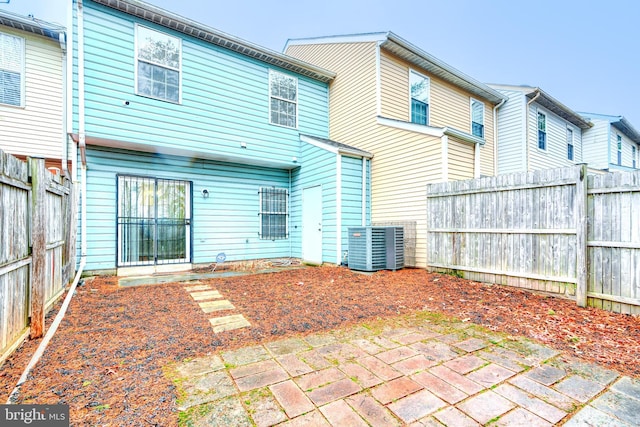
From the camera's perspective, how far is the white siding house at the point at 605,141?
13.6m

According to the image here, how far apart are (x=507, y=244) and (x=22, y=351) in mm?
6197

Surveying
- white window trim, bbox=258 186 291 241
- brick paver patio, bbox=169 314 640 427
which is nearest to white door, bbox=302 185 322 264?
white window trim, bbox=258 186 291 241

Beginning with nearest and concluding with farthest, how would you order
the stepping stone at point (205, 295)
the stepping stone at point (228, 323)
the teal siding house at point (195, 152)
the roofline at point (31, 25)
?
the stepping stone at point (228, 323)
the stepping stone at point (205, 295)
the teal siding house at point (195, 152)
the roofline at point (31, 25)

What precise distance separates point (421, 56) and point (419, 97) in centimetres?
114

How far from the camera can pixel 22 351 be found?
250 centimetres

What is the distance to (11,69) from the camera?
6.83 m

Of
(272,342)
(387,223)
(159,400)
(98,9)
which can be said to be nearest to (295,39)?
(98,9)

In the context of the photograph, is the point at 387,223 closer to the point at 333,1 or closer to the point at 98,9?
the point at 98,9

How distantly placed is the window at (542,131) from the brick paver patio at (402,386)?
11722 mm


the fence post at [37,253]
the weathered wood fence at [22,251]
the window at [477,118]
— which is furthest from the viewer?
the window at [477,118]

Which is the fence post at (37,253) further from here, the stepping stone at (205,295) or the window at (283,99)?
the window at (283,99)

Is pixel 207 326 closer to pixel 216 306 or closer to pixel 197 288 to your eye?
pixel 216 306

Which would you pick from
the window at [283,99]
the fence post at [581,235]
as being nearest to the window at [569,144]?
the fence post at [581,235]

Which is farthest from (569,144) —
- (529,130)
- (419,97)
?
(419,97)
